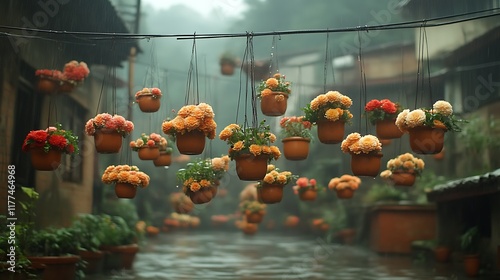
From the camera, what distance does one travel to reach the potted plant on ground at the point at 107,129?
24.4 feet

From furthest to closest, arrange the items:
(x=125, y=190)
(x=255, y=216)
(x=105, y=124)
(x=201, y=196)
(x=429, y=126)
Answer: (x=255, y=216) < (x=201, y=196) < (x=125, y=190) < (x=105, y=124) < (x=429, y=126)

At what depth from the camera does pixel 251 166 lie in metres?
6.92

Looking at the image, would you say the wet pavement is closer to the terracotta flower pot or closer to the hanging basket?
the terracotta flower pot

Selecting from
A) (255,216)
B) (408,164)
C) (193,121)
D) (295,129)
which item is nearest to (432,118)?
(295,129)

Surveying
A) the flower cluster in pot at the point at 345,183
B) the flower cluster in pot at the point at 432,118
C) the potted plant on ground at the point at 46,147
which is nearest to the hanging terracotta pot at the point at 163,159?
the potted plant on ground at the point at 46,147

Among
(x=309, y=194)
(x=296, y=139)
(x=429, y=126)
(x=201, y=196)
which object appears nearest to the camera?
(x=429, y=126)

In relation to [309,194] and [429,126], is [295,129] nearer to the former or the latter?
[429,126]

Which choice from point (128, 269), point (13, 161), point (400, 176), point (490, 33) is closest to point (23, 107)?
point (13, 161)

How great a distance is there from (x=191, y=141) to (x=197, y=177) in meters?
1.48

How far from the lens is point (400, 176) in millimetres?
9734

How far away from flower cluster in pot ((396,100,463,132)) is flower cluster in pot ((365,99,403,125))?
1230 mm

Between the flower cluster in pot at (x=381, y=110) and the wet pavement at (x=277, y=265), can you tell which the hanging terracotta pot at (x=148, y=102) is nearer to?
the flower cluster in pot at (x=381, y=110)

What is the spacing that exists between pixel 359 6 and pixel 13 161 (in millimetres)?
21769

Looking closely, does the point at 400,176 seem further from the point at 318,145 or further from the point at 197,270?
the point at 318,145
